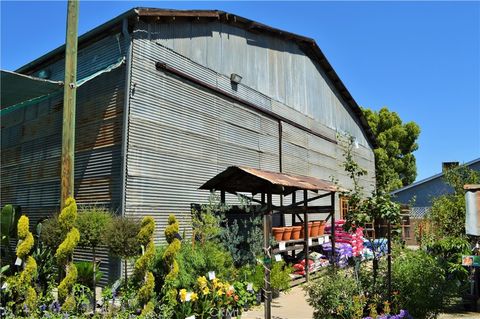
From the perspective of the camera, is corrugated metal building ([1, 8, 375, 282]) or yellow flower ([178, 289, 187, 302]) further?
corrugated metal building ([1, 8, 375, 282])

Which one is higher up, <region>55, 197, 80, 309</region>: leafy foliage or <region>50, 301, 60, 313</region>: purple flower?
<region>55, 197, 80, 309</region>: leafy foliage

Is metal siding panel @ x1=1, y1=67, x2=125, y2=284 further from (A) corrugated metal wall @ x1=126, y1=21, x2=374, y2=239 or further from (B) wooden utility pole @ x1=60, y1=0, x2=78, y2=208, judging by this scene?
(B) wooden utility pole @ x1=60, y1=0, x2=78, y2=208

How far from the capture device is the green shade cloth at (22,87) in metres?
8.40

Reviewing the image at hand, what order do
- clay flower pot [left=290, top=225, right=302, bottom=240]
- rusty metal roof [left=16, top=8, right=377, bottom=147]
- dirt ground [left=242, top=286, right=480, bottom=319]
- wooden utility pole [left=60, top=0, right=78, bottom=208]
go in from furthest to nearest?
1. clay flower pot [left=290, top=225, right=302, bottom=240]
2. rusty metal roof [left=16, top=8, right=377, bottom=147]
3. dirt ground [left=242, top=286, right=480, bottom=319]
4. wooden utility pole [left=60, top=0, right=78, bottom=208]

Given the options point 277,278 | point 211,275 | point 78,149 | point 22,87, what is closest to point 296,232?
point 277,278

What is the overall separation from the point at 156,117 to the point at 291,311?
515 centimetres

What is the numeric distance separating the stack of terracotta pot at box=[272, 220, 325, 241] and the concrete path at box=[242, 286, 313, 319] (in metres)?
1.49

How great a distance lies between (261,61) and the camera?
14.2 m

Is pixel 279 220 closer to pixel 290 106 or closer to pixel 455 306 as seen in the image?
pixel 290 106

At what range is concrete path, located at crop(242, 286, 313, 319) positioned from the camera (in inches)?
293

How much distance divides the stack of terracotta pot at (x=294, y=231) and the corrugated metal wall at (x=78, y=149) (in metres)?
3.99

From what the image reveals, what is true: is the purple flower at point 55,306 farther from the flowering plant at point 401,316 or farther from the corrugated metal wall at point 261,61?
the corrugated metal wall at point 261,61

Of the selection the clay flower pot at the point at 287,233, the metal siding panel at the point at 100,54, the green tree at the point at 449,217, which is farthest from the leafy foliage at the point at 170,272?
the green tree at the point at 449,217

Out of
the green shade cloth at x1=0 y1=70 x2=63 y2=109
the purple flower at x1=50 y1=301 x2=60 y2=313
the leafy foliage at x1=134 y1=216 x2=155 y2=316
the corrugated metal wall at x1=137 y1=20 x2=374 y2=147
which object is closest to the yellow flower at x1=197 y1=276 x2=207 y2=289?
the leafy foliage at x1=134 y1=216 x2=155 y2=316
